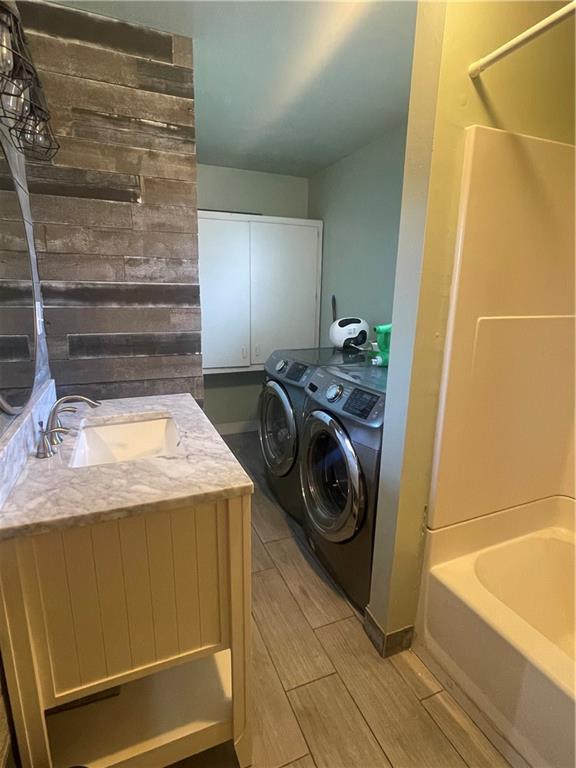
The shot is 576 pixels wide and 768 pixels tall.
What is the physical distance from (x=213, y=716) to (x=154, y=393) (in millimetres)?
1195

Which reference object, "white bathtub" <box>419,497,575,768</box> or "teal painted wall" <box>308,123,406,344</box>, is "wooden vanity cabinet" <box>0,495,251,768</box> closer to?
"white bathtub" <box>419,497,575,768</box>

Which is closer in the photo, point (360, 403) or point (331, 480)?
point (360, 403)

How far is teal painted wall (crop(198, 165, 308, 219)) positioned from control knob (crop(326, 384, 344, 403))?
2.26 meters

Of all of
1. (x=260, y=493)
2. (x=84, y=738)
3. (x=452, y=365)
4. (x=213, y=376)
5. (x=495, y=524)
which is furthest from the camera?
(x=213, y=376)

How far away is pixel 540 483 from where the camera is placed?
1554mm

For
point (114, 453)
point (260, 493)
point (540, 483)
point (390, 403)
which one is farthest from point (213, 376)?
point (540, 483)

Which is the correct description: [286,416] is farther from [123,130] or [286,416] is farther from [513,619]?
[123,130]

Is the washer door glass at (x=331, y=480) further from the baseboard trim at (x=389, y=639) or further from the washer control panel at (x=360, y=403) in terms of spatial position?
the baseboard trim at (x=389, y=639)

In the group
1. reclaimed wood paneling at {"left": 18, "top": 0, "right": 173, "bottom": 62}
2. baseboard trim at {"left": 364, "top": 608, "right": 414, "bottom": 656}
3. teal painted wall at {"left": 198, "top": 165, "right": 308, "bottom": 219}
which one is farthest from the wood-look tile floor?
teal painted wall at {"left": 198, "top": 165, "right": 308, "bottom": 219}

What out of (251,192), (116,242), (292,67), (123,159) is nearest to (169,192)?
(123,159)

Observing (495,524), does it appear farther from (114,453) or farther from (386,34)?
(386,34)

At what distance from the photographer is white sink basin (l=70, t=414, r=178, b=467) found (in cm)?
140

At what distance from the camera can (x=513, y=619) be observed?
1188mm

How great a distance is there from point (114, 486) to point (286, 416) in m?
1.39
